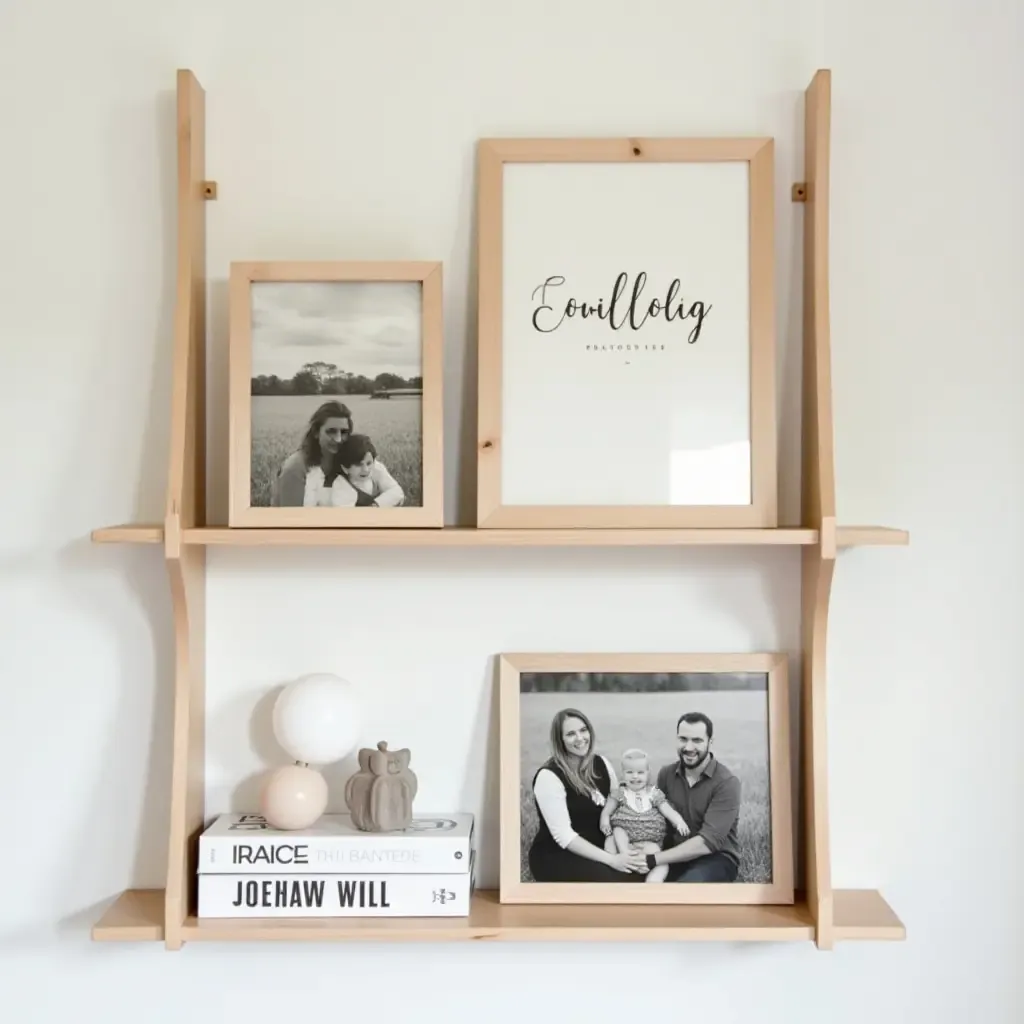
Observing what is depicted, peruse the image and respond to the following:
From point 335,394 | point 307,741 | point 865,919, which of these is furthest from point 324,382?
point 865,919

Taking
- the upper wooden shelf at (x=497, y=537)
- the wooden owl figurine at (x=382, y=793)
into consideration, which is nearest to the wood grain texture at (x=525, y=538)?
the upper wooden shelf at (x=497, y=537)

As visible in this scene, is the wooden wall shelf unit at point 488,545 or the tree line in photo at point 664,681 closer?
the wooden wall shelf unit at point 488,545

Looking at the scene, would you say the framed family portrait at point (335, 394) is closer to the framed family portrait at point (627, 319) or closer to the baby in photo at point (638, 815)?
the framed family portrait at point (627, 319)

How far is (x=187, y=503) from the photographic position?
1.21m

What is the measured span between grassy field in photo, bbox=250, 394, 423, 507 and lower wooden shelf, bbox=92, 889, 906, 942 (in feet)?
1.48

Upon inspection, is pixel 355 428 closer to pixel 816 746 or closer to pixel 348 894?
pixel 348 894

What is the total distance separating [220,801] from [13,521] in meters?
0.40

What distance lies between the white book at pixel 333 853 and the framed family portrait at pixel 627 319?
1.24 ft

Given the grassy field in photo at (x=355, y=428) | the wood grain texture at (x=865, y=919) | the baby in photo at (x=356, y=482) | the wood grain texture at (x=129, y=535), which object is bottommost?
the wood grain texture at (x=865, y=919)

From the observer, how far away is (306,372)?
121 centimetres

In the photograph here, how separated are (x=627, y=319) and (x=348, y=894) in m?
0.69

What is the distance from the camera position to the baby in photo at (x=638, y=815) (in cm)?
124

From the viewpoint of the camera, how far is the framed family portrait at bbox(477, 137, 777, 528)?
122 centimetres

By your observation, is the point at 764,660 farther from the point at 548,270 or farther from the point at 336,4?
the point at 336,4
